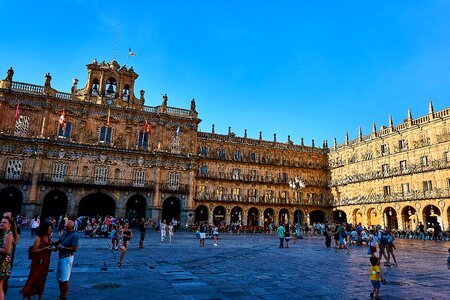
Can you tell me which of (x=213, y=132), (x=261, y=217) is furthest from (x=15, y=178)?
(x=261, y=217)

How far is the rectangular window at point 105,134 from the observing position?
122 ft

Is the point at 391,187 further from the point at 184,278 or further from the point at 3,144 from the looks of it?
the point at 3,144

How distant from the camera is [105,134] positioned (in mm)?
37219

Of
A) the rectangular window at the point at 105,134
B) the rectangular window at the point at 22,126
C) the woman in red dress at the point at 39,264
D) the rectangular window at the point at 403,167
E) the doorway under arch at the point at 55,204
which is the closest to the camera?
the woman in red dress at the point at 39,264

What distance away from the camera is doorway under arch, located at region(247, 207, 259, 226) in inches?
1875

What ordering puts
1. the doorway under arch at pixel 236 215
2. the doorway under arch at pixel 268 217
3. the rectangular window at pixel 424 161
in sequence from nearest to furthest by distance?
the rectangular window at pixel 424 161 < the doorway under arch at pixel 236 215 < the doorway under arch at pixel 268 217

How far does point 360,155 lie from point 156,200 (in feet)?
97.0

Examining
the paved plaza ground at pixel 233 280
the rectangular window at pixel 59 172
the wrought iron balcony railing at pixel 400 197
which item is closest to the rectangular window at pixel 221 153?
the wrought iron balcony railing at pixel 400 197

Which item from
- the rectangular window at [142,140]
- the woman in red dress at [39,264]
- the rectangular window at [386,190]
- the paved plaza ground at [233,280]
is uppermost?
the rectangular window at [142,140]

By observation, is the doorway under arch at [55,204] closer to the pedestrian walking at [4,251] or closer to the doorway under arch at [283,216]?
the doorway under arch at [283,216]

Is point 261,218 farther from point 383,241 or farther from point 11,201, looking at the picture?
point 383,241

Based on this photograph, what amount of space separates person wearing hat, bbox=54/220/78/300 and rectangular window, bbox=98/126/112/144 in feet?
107

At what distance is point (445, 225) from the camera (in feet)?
113

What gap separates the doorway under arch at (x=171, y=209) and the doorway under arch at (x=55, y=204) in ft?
36.1
